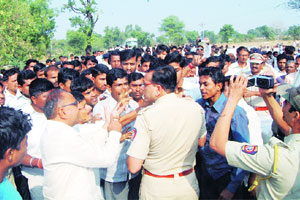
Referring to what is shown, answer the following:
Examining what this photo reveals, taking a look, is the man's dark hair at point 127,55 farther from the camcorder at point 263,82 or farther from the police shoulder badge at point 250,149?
the police shoulder badge at point 250,149

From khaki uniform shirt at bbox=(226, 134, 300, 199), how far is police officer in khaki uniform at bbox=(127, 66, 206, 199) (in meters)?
0.57

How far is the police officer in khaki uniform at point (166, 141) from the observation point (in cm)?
218

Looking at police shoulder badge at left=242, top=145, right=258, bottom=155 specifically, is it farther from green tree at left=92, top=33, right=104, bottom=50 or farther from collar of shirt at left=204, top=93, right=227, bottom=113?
green tree at left=92, top=33, right=104, bottom=50

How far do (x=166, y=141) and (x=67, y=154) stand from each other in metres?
0.78

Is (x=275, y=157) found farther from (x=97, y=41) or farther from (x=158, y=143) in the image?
(x=97, y=41)

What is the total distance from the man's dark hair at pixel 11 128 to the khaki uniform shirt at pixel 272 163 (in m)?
1.32

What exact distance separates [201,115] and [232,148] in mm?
672

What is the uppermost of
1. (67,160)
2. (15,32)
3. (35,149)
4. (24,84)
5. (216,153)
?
(15,32)

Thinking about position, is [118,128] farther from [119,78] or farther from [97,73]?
[97,73]

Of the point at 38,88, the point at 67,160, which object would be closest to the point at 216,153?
the point at 67,160

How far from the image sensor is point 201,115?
2.38 meters

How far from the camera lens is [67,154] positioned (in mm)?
1981

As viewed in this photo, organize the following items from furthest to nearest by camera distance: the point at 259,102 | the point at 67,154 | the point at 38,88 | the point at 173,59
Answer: the point at 173,59
the point at 259,102
the point at 38,88
the point at 67,154

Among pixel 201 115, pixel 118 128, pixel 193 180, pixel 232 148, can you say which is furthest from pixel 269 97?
pixel 118 128
